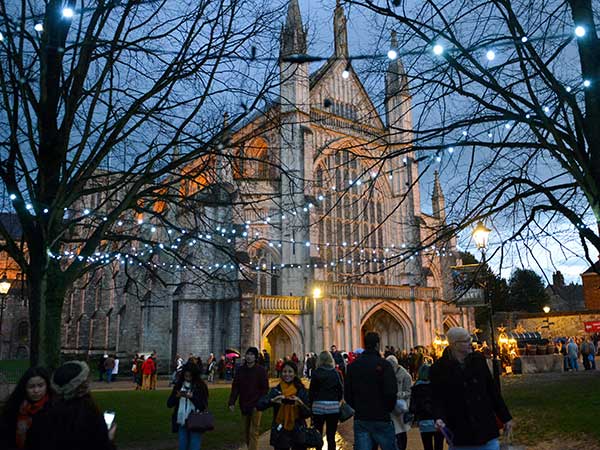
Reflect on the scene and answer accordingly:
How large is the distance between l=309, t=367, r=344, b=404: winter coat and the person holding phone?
0.23 meters

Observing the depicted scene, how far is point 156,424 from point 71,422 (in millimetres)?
8368

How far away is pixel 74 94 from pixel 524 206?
21.1 feet

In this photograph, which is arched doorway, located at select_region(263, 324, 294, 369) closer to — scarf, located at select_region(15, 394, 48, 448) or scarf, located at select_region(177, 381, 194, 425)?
scarf, located at select_region(177, 381, 194, 425)

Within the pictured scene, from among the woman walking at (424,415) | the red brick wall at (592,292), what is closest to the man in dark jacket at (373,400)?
the woman walking at (424,415)

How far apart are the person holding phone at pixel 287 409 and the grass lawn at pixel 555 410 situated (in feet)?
14.7

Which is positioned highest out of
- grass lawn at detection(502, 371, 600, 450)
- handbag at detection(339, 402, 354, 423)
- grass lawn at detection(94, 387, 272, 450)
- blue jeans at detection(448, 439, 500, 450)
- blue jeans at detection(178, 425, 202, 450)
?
blue jeans at detection(448, 439, 500, 450)

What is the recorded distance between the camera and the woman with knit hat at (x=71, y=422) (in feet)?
9.84

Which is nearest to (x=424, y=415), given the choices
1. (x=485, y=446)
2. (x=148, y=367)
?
(x=485, y=446)

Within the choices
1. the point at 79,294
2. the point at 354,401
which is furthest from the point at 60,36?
the point at 79,294

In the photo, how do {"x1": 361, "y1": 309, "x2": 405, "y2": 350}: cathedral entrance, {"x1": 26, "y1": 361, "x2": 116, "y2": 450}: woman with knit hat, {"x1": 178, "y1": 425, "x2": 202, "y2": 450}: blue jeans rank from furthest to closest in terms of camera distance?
{"x1": 361, "y1": 309, "x2": 405, "y2": 350}: cathedral entrance < {"x1": 178, "y1": 425, "x2": 202, "y2": 450}: blue jeans < {"x1": 26, "y1": 361, "x2": 116, "y2": 450}: woman with knit hat

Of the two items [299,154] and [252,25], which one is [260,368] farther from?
[299,154]

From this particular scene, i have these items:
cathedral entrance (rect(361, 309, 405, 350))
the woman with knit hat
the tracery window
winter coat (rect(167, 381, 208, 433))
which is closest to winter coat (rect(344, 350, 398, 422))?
winter coat (rect(167, 381, 208, 433))

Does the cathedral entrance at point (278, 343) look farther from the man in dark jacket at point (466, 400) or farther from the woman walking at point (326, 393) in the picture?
the man in dark jacket at point (466, 400)

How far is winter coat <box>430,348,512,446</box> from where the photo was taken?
375 cm
